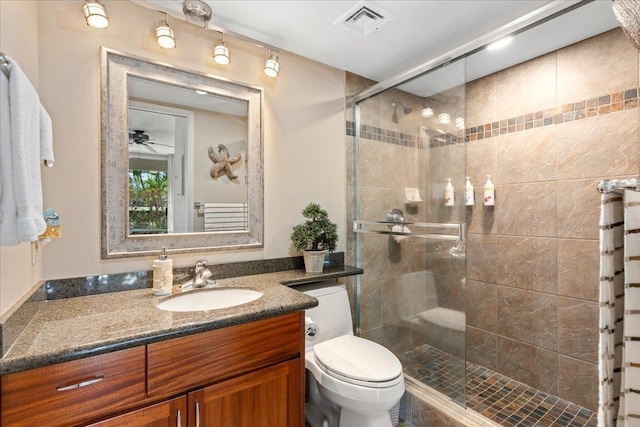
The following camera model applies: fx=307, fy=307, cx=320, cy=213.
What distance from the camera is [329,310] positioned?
1.85 meters

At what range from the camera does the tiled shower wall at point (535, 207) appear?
178 centimetres

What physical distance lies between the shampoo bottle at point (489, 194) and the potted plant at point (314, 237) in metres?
A: 1.20

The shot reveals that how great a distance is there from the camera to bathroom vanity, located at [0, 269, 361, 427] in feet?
2.80

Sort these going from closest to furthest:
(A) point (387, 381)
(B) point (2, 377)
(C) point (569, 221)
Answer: (B) point (2, 377) → (A) point (387, 381) → (C) point (569, 221)

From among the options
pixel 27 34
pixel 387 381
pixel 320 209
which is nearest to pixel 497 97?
pixel 320 209

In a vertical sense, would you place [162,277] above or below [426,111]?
below

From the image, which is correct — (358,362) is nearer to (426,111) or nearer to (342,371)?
(342,371)

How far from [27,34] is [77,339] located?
1.15 m

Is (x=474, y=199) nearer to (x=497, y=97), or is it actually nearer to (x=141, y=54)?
(x=497, y=97)

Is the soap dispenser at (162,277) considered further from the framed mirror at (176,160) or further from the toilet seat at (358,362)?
the toilet seat at (358,362)

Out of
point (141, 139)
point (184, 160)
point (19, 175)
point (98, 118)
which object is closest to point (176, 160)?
point (184, 160)

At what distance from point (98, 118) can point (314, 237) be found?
1.24 metres

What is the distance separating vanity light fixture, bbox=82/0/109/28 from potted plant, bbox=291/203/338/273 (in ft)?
4.32

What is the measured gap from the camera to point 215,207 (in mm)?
1707
